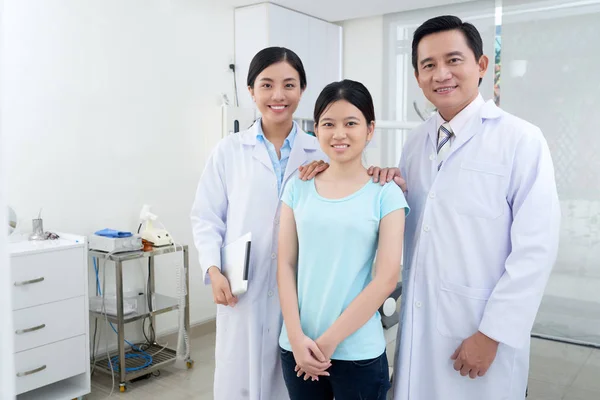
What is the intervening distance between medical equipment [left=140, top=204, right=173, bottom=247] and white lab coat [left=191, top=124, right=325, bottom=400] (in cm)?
147

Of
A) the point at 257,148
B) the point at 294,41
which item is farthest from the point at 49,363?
the point at 294,41

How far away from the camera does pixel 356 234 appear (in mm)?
1301

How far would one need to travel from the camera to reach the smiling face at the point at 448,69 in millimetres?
1354

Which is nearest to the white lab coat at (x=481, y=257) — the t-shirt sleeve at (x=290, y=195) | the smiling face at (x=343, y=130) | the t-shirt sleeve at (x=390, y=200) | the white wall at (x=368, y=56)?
the t-shirt sleeve at (x=390, y=200)

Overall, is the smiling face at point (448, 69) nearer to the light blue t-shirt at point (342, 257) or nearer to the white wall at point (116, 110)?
the light blue t-shirt at point (342, 257)

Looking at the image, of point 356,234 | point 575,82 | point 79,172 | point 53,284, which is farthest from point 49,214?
point 575,82

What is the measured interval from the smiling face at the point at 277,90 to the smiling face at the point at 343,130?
256 millimetres

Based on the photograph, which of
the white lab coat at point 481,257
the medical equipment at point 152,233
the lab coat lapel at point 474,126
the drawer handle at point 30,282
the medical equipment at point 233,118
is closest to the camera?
the white lab coat at point 481,257

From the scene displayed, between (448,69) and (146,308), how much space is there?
2.28 m

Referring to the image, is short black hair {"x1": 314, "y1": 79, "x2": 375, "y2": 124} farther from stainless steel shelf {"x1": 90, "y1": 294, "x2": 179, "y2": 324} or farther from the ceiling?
the ceiling

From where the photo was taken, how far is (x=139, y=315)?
9.46ft

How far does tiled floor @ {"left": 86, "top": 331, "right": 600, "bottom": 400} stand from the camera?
9.10 feet

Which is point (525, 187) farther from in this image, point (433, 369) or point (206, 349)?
point (206, 349)

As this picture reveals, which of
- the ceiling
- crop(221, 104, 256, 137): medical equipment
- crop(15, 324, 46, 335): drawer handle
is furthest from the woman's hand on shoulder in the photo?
the ceiling
